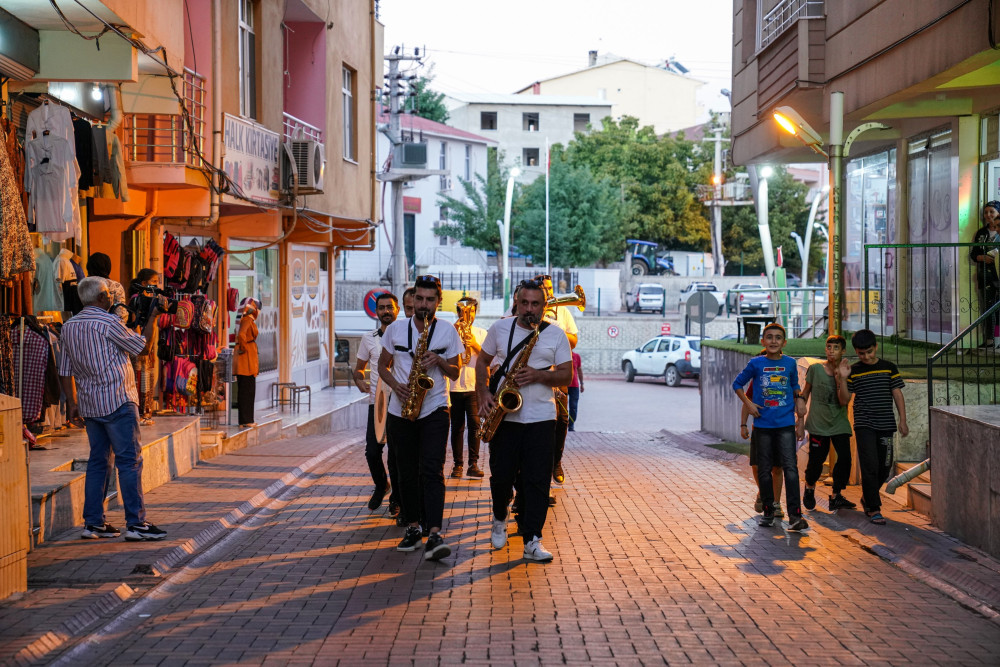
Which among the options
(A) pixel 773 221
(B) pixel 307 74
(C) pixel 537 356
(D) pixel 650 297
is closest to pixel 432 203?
(D) pixel 650 297

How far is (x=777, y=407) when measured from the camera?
9.55 metres

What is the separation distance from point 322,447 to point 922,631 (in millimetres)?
10257

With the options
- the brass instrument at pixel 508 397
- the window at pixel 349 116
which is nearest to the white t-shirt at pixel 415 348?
the brass instrument at pixel 508 397

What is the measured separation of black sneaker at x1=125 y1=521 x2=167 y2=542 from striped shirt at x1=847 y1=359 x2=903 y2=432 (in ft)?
19.1

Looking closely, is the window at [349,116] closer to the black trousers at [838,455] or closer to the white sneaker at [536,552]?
the black trousers at [838,455]

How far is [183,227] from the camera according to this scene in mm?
17078

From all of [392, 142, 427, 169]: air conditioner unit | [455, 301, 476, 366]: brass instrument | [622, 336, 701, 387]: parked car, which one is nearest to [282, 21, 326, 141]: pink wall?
[455, 301, 476, 366]: brass instrument

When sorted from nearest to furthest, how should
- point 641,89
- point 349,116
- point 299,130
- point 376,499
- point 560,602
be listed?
1. point 560,602
2. point 376,499
3. point 299,130
4. point 349,116
5. point 641,89

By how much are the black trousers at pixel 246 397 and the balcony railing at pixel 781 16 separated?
354 inches

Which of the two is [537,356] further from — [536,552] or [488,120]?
[488,120]

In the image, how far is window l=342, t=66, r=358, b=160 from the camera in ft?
79.4

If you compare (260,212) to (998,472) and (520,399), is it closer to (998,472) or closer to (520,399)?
(520,399)

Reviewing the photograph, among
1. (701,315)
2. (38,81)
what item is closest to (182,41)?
(38,81)

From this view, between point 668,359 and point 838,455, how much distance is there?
28219 millimetres
